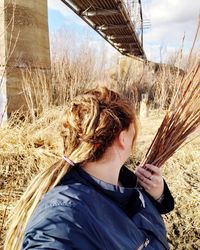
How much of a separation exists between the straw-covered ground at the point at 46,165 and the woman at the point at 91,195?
1495 mm

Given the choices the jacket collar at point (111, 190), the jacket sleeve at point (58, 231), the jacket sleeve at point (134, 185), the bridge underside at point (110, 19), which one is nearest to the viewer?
the jacket sleeve at point (58, 231)

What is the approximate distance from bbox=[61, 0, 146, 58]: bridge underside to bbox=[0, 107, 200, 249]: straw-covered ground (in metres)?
4.30

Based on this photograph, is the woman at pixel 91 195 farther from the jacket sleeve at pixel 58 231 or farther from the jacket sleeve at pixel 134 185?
the jacket sleeve at pixel 134 185

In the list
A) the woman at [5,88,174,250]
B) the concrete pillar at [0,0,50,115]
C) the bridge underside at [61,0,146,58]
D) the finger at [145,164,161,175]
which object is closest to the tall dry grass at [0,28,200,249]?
the concrete pillar at [0,0,50,115]

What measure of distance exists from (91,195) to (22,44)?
3.72 metres

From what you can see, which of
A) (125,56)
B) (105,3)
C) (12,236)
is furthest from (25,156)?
(125,56)

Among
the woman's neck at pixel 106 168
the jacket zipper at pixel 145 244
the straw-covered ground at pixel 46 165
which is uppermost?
the woman's neck at pixel 106 168

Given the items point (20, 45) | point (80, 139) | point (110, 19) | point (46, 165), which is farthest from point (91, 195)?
point (110, 19)

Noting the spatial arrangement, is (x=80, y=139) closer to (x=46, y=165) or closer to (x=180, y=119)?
(x=180, y=119)

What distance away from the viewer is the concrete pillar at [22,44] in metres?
4.10

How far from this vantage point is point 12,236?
119cm

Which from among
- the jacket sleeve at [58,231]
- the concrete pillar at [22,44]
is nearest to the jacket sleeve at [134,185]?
the jacket sleeve at [58,231]

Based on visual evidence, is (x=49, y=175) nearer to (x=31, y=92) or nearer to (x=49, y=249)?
(x=49, y=249)

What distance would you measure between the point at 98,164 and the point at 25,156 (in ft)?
7.39
